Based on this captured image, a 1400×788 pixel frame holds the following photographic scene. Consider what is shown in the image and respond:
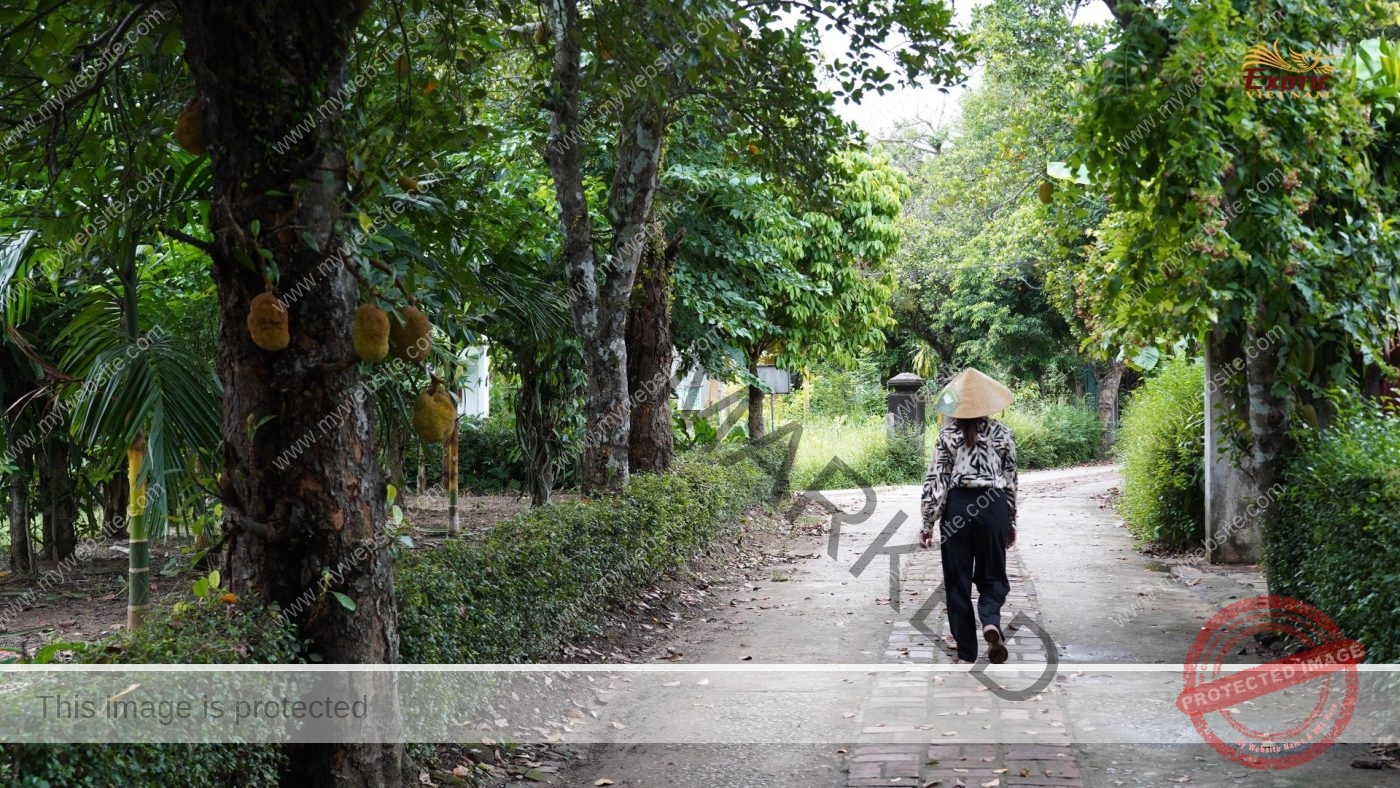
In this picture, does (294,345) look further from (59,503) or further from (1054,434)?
(1054,434)

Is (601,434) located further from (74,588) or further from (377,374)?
(74,588)

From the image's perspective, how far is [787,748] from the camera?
18.9 ft

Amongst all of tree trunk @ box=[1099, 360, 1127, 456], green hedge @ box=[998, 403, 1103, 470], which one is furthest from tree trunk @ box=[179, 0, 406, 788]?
tree trunk @ box=[1099, 360, 1127, 456]

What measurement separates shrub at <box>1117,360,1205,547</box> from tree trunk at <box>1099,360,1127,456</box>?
51.1 feet

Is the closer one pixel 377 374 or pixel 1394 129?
pixel 377 374

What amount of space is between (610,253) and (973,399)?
407cm

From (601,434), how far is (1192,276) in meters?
4.76

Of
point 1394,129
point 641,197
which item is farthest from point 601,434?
point 1394,129

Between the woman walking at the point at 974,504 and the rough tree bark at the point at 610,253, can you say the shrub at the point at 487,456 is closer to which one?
the rough tree bark at the point at 610,253

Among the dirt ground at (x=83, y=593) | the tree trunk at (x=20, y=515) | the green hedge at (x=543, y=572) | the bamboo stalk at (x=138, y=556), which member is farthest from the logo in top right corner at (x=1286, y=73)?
the tree trunk at (x=20, y=515)

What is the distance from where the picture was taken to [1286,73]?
731 centimetres

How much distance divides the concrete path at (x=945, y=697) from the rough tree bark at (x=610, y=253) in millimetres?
1760

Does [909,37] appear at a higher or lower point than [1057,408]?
higher

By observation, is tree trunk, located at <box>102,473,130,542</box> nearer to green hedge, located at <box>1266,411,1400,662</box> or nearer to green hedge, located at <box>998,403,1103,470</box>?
green hedge, located at <box>1266,411,1400,662</box>
